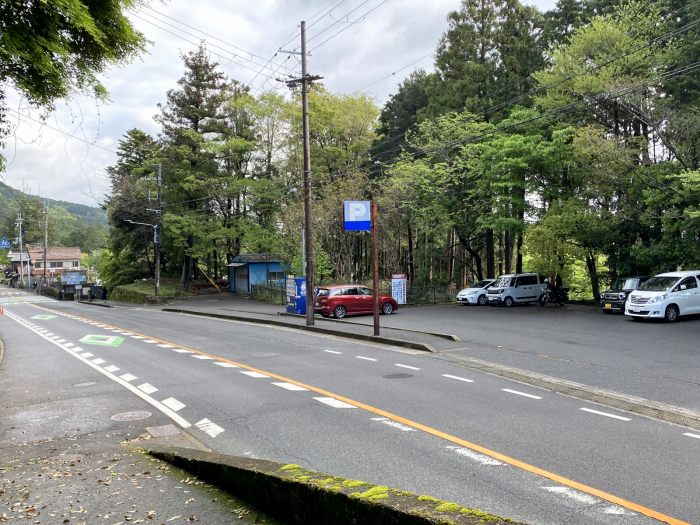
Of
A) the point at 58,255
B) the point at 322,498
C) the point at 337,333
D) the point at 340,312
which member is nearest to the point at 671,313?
the point at 337,333

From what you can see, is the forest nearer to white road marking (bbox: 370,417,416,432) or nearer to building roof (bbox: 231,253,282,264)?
building roof (bbox: 231,253,282,264)

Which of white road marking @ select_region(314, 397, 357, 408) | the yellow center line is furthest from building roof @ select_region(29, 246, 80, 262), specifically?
white road marking @ select_region(314, 397, 357, 408)

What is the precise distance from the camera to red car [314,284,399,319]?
1041 inches

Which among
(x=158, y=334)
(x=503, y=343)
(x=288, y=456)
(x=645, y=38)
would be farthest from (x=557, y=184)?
(x=288, y=456)

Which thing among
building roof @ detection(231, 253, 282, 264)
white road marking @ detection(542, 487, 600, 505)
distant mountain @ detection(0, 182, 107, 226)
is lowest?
white road marking @ detection(542, 487, 600, 505)

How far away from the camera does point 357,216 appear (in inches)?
752

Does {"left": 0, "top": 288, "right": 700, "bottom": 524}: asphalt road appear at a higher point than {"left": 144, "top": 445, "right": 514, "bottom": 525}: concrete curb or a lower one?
lower

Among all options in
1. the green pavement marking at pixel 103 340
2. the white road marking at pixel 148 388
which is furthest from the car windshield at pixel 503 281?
the white road marking at pixel 148 388

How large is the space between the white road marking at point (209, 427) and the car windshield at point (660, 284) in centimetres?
1908

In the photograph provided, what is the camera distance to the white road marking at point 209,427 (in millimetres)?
7081

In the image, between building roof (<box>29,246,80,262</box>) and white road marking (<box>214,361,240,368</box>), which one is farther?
building roof (<box>29,246,80,262</box>)

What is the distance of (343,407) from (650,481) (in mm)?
4313

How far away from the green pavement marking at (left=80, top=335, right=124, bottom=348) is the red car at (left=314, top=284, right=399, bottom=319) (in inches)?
391

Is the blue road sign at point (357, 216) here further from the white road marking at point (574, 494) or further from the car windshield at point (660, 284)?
the white road marking at point (574, 494)
